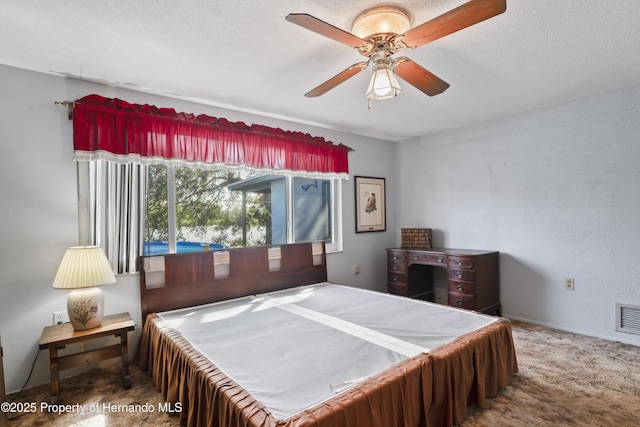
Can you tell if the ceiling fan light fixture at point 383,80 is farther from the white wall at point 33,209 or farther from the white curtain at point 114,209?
the white wall at point 33,209

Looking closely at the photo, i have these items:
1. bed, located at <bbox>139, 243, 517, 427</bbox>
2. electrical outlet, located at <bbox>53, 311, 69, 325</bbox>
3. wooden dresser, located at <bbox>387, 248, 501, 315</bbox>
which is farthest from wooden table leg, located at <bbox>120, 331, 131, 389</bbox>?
wooden dresser, located at <bbox>387, 248, 501, 315</bbox>

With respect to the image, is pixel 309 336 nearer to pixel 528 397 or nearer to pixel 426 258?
pixel 528 397

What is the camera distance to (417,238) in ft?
14.2

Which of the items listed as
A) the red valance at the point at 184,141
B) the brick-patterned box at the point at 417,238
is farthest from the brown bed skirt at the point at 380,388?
the brick-patterned box at the point at 417,238

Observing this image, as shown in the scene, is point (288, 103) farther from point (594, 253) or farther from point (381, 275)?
point (594, 253)

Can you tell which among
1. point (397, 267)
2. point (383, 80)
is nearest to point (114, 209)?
point (383, 80)

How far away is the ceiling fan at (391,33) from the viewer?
4.54 feet

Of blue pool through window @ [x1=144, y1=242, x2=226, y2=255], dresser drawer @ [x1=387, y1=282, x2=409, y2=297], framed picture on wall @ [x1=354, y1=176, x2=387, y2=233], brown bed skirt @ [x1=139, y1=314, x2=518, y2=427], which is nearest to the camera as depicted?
brown bed skirt @ [x1=139, y1=314, x2=518, y2=427]

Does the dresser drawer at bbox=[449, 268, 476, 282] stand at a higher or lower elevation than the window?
lower

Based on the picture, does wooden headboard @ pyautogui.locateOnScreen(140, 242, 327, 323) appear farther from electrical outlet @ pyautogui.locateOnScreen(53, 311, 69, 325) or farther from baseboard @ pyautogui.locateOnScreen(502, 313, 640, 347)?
baseboard @ pyautogui.locateOnScreen(502, 313, 640, 347)

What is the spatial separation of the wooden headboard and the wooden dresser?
111 cm

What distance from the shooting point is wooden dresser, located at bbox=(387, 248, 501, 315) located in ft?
11.4

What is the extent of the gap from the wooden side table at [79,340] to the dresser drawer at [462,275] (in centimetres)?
313

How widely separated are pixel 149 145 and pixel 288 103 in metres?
1.31
